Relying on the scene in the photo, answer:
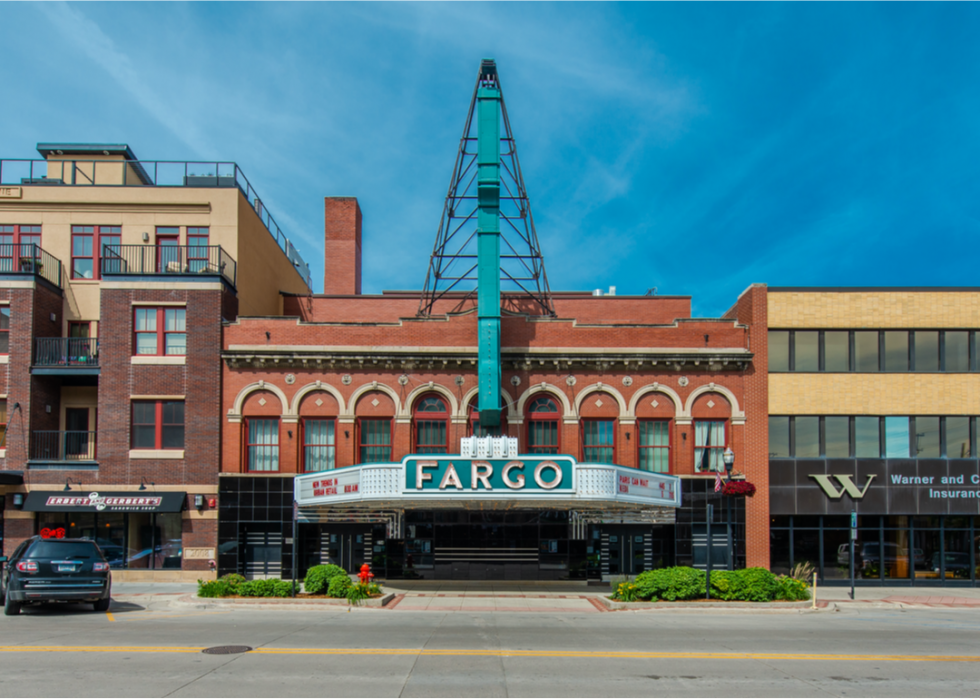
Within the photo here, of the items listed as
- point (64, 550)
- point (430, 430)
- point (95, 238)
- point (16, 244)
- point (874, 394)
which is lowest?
point (64, 550)

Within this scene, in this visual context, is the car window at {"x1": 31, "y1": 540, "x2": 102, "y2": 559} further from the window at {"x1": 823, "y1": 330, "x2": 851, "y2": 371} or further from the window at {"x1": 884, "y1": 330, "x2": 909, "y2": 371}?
the window at {"x1": 884, "y1": 330, "x2": 909, "y2": 371}

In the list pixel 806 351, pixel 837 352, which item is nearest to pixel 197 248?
pixel 806 351

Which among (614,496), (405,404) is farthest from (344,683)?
(405,404)

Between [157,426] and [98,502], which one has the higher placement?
[157,426]

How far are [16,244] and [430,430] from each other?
18.9m

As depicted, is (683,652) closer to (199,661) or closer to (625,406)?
(199,661)

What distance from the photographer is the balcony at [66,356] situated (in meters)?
28.5

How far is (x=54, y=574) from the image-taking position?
18.6 meters

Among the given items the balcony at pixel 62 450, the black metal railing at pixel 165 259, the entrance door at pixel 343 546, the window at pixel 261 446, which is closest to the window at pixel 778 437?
the entrance door at pixel 343 546

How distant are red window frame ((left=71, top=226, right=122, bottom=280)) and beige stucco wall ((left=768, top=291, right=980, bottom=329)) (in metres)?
27.1

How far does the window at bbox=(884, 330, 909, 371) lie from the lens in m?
29.3

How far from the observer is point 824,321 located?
29.3m

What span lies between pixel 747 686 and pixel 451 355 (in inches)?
730

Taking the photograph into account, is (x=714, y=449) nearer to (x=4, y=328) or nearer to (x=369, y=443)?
(x=369, y=443)
